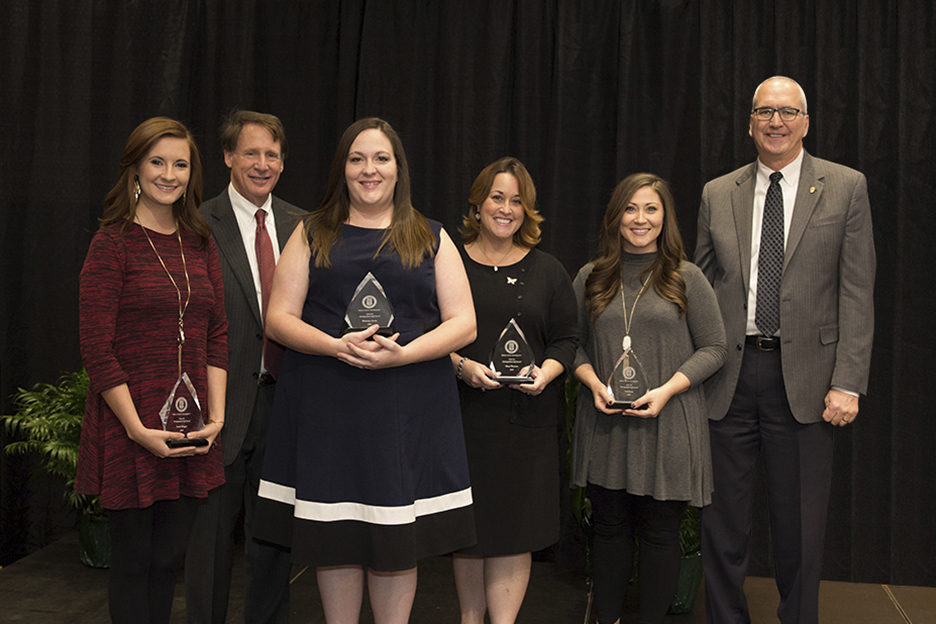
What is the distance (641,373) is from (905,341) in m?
1.84

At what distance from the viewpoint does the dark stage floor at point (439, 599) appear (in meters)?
3.18

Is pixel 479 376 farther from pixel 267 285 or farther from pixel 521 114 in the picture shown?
pixel 521 114

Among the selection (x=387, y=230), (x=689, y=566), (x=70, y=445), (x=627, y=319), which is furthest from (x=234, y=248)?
(x=689, y=566)

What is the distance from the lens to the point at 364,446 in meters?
2.08

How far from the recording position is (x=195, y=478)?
225cm

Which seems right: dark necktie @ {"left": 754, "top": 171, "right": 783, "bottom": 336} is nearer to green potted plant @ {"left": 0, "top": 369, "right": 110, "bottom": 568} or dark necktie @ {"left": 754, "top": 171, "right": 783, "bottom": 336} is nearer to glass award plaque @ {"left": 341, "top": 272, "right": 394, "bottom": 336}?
glass award plaque @ {"left": 341, "top": 272, "right": 394, "bottom": 336}

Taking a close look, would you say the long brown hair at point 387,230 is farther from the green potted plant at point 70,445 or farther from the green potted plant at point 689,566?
the green potted plant at point 70,445

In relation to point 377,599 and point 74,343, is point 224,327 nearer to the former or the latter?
point 377,599

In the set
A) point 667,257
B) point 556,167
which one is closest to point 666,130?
point 556,167

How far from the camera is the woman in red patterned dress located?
2121 mm

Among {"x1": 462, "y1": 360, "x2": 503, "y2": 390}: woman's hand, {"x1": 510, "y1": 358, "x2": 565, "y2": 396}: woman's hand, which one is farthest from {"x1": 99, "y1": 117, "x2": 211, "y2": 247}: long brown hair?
{"x1": 510, "y1": 358, "x2": 565, "y2": 396}: woman's hand

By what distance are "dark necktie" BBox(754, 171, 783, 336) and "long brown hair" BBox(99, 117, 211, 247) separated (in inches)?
72.7

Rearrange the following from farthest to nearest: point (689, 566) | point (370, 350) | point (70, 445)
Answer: point (70, 445), point (689, 566), point (370, 350)

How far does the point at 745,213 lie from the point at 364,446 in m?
1.60
